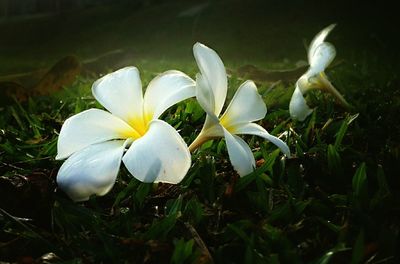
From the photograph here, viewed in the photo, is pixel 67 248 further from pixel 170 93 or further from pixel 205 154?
pixel 205 154

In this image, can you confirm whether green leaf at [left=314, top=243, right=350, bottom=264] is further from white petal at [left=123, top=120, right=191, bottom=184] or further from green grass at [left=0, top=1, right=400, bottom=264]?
white petal at [left=123, top=120, right=191, bottom=184]

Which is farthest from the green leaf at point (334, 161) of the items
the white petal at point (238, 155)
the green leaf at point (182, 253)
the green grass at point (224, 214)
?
the green leaf at point (182, 253)

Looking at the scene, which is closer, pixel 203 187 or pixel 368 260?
pixel 368 260

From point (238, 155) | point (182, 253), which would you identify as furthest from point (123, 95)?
point (182, 253)

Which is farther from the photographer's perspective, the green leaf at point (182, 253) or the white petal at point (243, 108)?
the white petal at point (243, 108)

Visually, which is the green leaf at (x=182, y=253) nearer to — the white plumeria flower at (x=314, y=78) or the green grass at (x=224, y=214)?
the green grass at (x=224, y=214)

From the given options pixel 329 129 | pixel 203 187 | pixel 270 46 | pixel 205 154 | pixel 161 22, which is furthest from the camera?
pixel 161 22

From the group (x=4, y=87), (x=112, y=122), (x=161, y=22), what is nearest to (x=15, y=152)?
(x=112, y=122)
